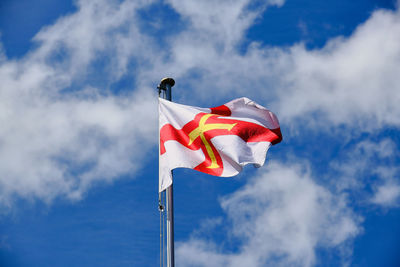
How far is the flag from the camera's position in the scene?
13.4 meters

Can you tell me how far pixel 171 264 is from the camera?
11266mm

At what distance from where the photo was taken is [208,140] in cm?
1437

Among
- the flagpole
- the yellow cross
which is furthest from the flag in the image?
the flagpole

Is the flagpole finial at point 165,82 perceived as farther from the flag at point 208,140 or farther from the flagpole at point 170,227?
the flagpole at point 170,227

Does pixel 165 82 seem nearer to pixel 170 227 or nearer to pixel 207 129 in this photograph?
pixel 207 129

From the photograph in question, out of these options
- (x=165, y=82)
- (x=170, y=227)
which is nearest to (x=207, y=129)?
(x=165, y=82)

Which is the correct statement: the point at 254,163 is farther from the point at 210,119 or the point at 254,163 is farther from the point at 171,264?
the point at 171,264

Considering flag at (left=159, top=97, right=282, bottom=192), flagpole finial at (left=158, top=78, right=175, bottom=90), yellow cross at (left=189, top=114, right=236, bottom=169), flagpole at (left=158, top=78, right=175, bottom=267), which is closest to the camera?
flagpole at (left=158, top=78, right=175, bottom=267)

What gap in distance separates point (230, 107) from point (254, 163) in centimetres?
295

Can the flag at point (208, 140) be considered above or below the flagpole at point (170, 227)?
above

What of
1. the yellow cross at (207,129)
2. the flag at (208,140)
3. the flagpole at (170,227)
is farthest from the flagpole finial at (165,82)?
the flagpole at (170,227)

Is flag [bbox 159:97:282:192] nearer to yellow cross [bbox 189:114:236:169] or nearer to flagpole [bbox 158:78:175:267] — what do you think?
yellow cross [bbox 189:114:236:169]

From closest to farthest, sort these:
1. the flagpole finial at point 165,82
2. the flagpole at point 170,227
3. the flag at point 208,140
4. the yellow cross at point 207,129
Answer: the flagpole at point 170,227 < the flag at point 208,140 < the yellow cross at point 207,129 < the flagpole finial at point 165,82

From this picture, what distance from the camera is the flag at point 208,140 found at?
13.4m
